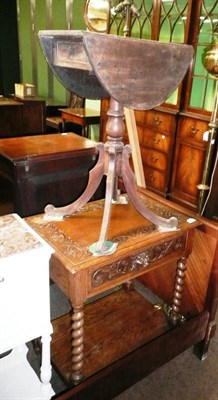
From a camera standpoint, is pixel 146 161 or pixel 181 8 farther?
pixel 146 161

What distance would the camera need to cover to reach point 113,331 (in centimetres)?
171

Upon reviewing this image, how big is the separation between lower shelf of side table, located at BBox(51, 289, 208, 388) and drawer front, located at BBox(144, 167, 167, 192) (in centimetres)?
155

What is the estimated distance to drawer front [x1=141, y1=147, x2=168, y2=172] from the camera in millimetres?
3270

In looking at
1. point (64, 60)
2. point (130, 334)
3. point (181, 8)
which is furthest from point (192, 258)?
point (181, 8)

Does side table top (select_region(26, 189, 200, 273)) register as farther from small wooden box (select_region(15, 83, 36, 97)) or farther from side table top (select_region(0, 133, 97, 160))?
small wooden box (select_region(15, 83, 36, 97))

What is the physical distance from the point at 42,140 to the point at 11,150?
0.29 m

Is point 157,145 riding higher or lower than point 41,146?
lower

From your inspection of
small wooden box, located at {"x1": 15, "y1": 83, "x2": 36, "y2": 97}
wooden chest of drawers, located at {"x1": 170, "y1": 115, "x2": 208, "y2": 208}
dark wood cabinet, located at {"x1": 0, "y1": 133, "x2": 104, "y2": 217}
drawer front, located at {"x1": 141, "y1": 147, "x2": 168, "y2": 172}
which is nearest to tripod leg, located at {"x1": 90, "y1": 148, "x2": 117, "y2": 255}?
dark wood cabinet, located at {"x1": 0, "y1": 133, "x2": 104, "y2": 217}

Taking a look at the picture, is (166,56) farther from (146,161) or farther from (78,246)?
(146,161)

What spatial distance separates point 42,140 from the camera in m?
2.06

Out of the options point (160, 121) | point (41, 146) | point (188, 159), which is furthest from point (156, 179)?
point (41, 146)

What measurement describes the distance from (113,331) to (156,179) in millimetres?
1936

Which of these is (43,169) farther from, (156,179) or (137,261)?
(156,179)

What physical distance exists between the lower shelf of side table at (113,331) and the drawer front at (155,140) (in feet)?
5.32
